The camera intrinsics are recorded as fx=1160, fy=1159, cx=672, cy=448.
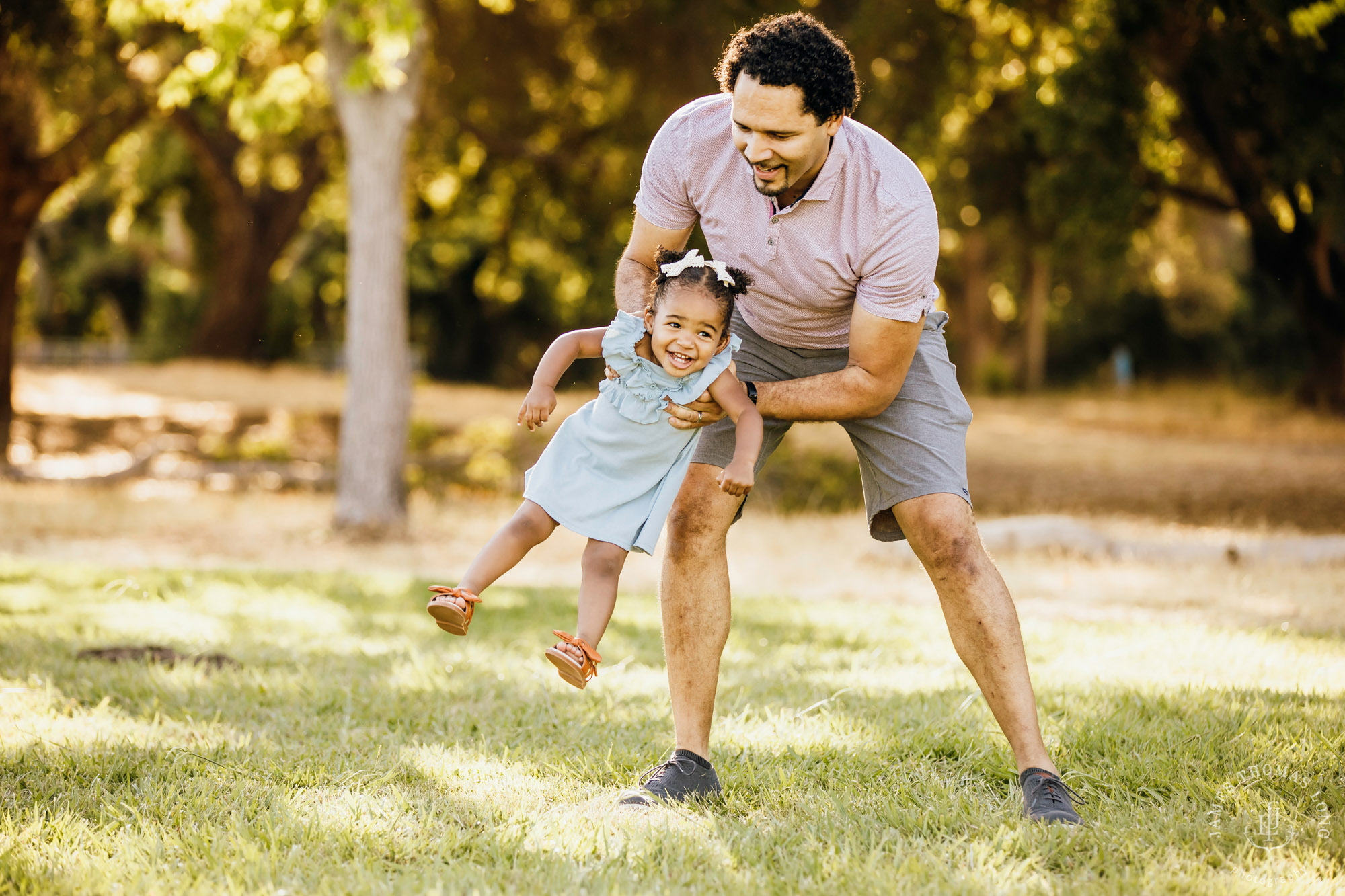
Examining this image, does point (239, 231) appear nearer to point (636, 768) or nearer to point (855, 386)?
point (636, 768)

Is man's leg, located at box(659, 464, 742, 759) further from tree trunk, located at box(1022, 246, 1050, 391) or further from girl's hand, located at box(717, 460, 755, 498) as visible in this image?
tree trunk, located at box(1022, 246, 1050, 391)

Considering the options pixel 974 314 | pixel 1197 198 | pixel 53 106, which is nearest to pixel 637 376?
pixel 53 106

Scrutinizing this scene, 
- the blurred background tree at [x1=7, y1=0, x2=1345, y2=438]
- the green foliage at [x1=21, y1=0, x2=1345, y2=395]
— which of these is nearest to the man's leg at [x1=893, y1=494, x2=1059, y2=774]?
the green foliage at [x1=21, y1=0, x2=1345, y2=395]

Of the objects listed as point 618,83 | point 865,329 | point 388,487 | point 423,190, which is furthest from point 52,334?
point 865,329

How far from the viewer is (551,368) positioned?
3143 millimetres

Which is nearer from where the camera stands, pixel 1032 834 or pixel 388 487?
pixel 1032 834

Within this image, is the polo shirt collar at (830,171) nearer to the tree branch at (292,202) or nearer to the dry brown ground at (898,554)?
the dry brown ground at (898,554)

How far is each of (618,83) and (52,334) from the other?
1087 inches

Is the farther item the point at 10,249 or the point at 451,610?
the point at 10,249

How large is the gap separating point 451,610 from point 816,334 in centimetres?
124

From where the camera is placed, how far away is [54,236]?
103 ft

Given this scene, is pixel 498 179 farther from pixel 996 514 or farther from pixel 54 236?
pixel 54 236

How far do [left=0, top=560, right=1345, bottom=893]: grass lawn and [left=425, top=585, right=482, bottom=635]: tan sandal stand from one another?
0.45m

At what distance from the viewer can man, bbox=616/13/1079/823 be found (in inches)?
113
